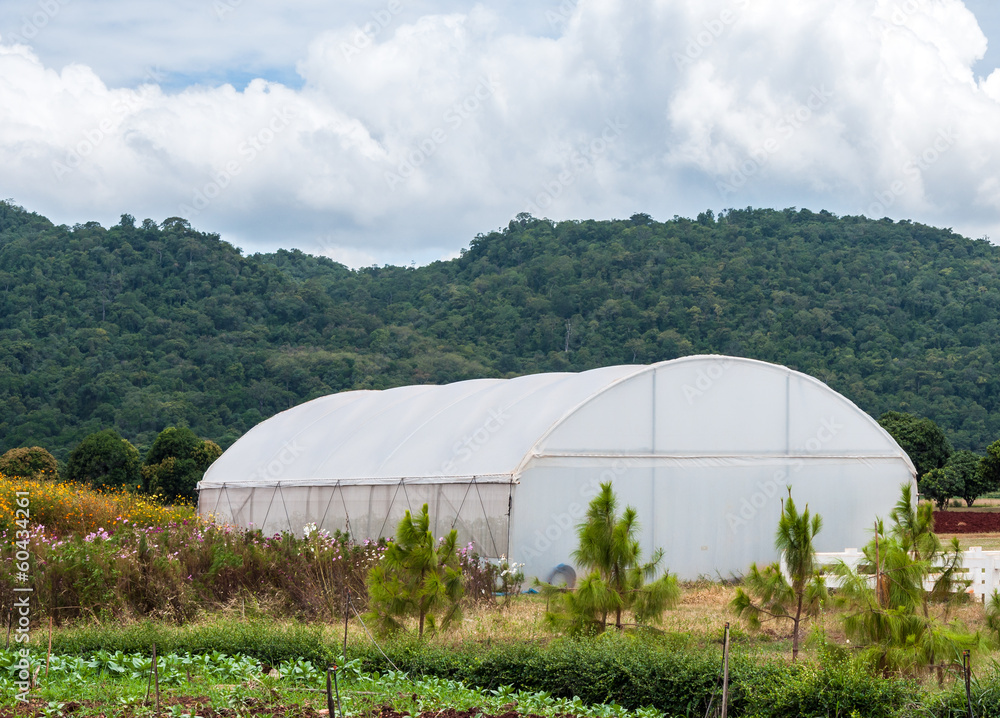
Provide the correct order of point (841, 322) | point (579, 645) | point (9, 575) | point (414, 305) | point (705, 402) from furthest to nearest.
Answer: point (414, 305) < point (841, 322) < point (705, 402) < point (9, 575) < point (579, 645)

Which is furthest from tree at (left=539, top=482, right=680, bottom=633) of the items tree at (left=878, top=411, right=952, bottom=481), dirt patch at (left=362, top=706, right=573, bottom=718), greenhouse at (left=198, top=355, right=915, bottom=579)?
tree at (left=878, top=411, right=952, bottom=481)

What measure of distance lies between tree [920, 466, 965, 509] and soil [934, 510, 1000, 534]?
4233mm

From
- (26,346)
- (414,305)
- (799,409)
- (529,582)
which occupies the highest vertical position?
(414,305)

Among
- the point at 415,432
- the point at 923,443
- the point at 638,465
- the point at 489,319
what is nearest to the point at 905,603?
the point at 638,465

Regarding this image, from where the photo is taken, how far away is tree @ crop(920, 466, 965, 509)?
35438 mm

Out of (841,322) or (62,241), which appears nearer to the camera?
(841,322)

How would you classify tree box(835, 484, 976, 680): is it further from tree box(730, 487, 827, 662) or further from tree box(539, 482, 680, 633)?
tree box(539, 482, 680, 633)

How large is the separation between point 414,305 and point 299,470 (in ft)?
120

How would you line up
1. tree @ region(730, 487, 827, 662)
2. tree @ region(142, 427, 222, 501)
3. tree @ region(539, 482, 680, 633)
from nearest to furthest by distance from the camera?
tree @ region(730, 487, 827, 662) → tree @ region(539, 482, 680, 633) → tree @ region(142, 427, 222, 501)

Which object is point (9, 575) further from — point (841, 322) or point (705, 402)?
point (841, 322)

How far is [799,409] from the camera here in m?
21.8

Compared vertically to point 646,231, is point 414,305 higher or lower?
lower

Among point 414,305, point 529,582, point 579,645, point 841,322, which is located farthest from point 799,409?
point 414,305

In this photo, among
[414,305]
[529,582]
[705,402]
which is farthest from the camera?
[414,305]
